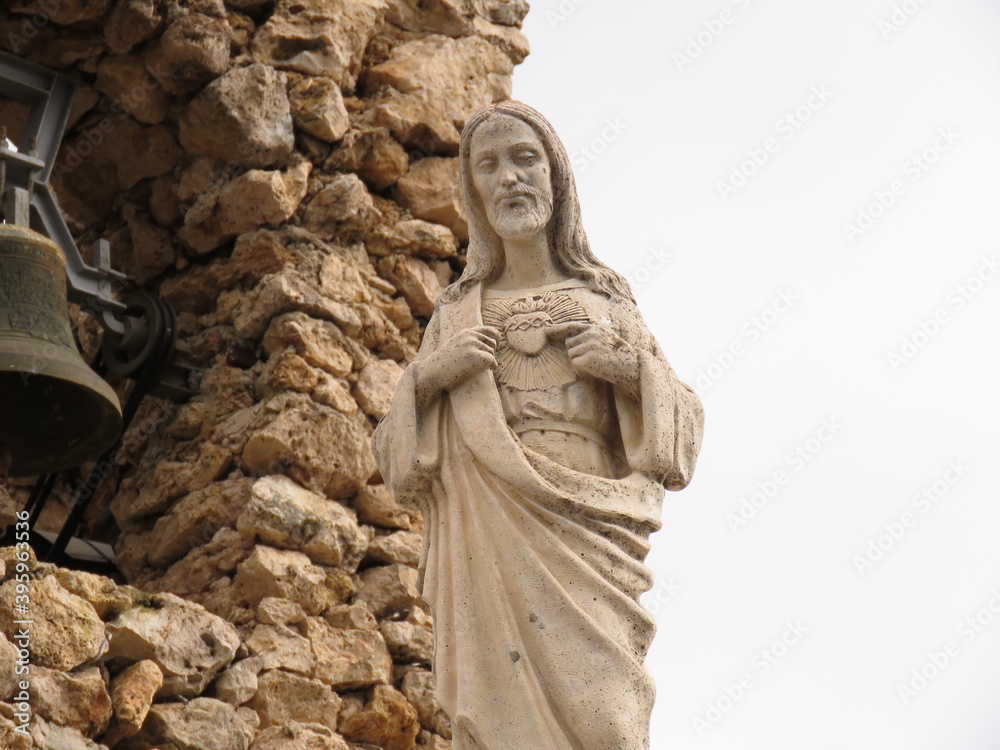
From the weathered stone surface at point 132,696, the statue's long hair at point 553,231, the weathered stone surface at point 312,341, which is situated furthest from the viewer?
the weathered stone surface at point 312,341

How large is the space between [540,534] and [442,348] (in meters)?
0.66

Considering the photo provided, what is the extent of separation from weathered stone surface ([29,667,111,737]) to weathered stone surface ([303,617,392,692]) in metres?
1.04

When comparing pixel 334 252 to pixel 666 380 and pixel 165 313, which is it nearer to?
pixel 165 313

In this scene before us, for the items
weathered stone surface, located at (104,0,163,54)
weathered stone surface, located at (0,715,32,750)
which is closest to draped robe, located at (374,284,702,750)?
weathered stone surface, located at (0,715,32,750)

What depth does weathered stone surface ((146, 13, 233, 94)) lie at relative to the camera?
8516 mm

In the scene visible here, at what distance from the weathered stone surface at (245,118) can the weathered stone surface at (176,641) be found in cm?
237

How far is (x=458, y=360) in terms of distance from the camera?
5.17 m

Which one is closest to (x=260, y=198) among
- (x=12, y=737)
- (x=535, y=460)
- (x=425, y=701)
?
(x=425, y=701)

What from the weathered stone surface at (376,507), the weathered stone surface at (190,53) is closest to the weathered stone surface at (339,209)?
the weathered stone surface at (190,53)

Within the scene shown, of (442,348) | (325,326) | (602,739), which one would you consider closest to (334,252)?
(325,326)

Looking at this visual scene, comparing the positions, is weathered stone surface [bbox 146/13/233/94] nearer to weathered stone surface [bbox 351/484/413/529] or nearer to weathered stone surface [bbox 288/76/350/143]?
weathered stone surface [bbox 288/76/350/143]

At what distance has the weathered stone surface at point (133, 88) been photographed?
340 inches

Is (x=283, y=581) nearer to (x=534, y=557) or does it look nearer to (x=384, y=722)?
(x=384, y=722)

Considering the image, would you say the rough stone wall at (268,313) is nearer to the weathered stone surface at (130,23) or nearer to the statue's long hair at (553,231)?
the weathered stone surface at (130,23)
